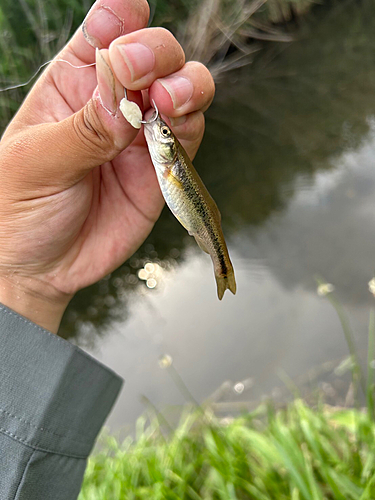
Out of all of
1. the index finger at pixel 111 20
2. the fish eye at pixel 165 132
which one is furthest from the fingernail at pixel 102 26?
the fish eye at pixel 165 132

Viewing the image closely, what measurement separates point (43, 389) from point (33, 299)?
621 mm

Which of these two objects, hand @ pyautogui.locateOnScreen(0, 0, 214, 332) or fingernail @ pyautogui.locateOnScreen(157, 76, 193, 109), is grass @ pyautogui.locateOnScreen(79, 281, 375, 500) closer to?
hand @ pyautogui.locateOnScreen(0, 0, 214, 332)

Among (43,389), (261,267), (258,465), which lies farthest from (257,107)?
(43,389)

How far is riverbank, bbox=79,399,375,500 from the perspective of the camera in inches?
91.4

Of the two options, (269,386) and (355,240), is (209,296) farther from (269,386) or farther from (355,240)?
(355,240)

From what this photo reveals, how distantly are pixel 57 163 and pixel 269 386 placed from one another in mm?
3915

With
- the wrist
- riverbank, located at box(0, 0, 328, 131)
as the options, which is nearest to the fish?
the wrist

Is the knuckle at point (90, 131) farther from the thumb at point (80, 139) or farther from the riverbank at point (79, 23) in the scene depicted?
the riverbank at point (79, 23)

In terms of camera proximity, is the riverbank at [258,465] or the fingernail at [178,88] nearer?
the fingernail at [178,88]

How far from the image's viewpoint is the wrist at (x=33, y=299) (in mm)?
2068

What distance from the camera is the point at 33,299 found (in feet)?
7.20

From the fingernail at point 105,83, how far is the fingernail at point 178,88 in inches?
11.8

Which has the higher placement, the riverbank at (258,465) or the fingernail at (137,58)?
the fingernail at (137,58)

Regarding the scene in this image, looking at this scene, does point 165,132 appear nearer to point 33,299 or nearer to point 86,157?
point 86,157
